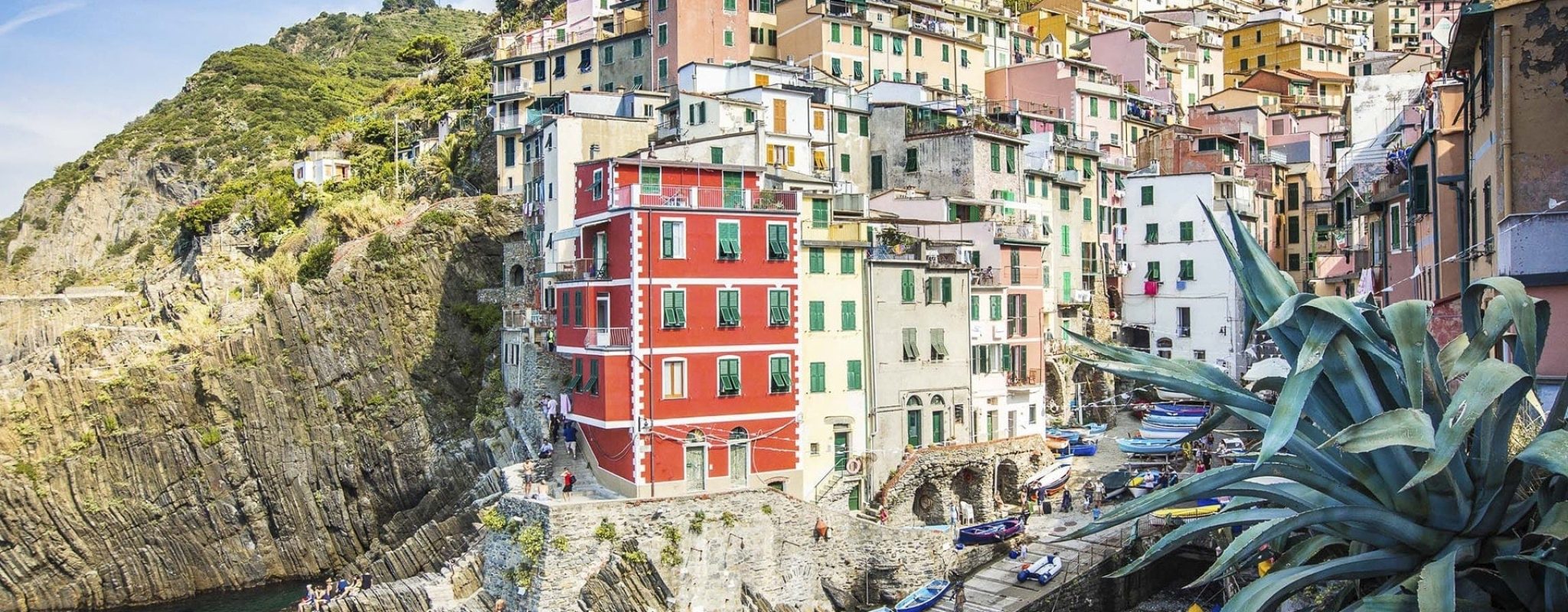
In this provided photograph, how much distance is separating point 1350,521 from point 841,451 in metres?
30.2

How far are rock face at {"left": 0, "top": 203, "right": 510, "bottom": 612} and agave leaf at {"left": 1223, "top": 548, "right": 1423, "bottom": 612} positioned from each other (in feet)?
157

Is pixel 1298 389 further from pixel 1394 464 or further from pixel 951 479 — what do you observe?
pixel 951 479

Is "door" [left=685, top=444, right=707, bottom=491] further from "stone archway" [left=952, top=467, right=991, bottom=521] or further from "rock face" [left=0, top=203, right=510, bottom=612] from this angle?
"rock face" [left=0, top=203, right=510, bottom=612]

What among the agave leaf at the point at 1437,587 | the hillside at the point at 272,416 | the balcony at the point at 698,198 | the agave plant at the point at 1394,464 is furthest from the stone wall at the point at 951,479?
the agave leaf at the point at 1437,587

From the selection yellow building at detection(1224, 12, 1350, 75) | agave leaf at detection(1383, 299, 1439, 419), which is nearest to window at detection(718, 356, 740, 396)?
agave leaf at detection(1383, 299, 1439, 419)

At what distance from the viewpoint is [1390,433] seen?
14.4m

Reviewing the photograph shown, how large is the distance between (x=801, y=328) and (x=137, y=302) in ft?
168

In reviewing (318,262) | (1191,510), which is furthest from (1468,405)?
(318,262)

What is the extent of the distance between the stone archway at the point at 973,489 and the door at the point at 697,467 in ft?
36.4

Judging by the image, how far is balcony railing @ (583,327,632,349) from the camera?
40.5 meters

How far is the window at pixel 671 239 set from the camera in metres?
41.0

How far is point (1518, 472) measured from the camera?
1532 centimetres

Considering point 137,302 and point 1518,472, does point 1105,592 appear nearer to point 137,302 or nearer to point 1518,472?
point 1518,472

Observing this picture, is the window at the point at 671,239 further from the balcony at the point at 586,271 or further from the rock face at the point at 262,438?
the rock face at the point at 262,438
